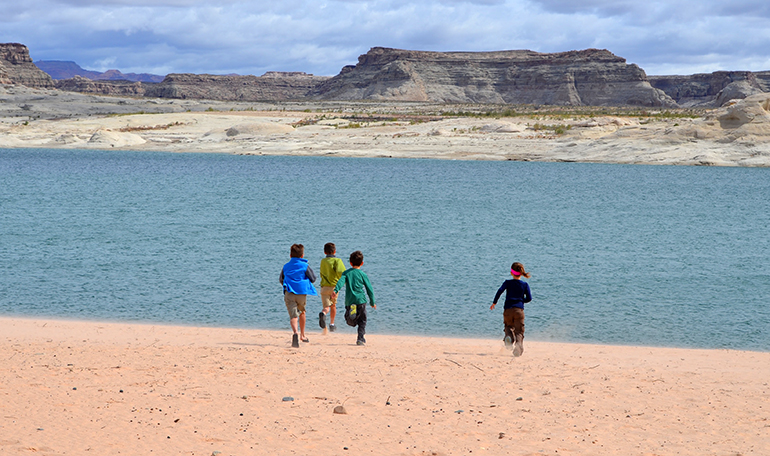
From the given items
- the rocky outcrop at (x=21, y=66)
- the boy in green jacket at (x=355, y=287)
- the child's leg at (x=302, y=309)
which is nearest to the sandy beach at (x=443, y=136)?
the boy in green jacket at (x=355, y=287)

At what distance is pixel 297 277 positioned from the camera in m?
11.2

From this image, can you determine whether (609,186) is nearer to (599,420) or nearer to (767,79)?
(599,420)

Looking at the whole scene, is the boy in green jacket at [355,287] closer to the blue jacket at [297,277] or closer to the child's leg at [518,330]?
the blue jacket at [297,277]

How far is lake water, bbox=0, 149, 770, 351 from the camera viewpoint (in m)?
14.9

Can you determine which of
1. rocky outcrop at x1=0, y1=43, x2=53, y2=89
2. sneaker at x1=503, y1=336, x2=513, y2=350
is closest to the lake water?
sneaker at x1=503, y1=336, x2=513, y2=350

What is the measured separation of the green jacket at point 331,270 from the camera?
11852 mm

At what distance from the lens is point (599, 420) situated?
7.91 metres

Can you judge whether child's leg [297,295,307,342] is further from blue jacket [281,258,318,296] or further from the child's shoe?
the child's shoe

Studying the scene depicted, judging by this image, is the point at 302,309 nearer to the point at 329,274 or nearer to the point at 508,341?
the point at 329,274

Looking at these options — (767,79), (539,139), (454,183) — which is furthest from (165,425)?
(767,79)

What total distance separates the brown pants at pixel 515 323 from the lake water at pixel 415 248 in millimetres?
2447

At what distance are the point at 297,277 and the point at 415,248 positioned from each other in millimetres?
13279

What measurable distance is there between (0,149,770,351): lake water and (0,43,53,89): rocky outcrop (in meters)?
149

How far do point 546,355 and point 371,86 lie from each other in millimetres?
180982
